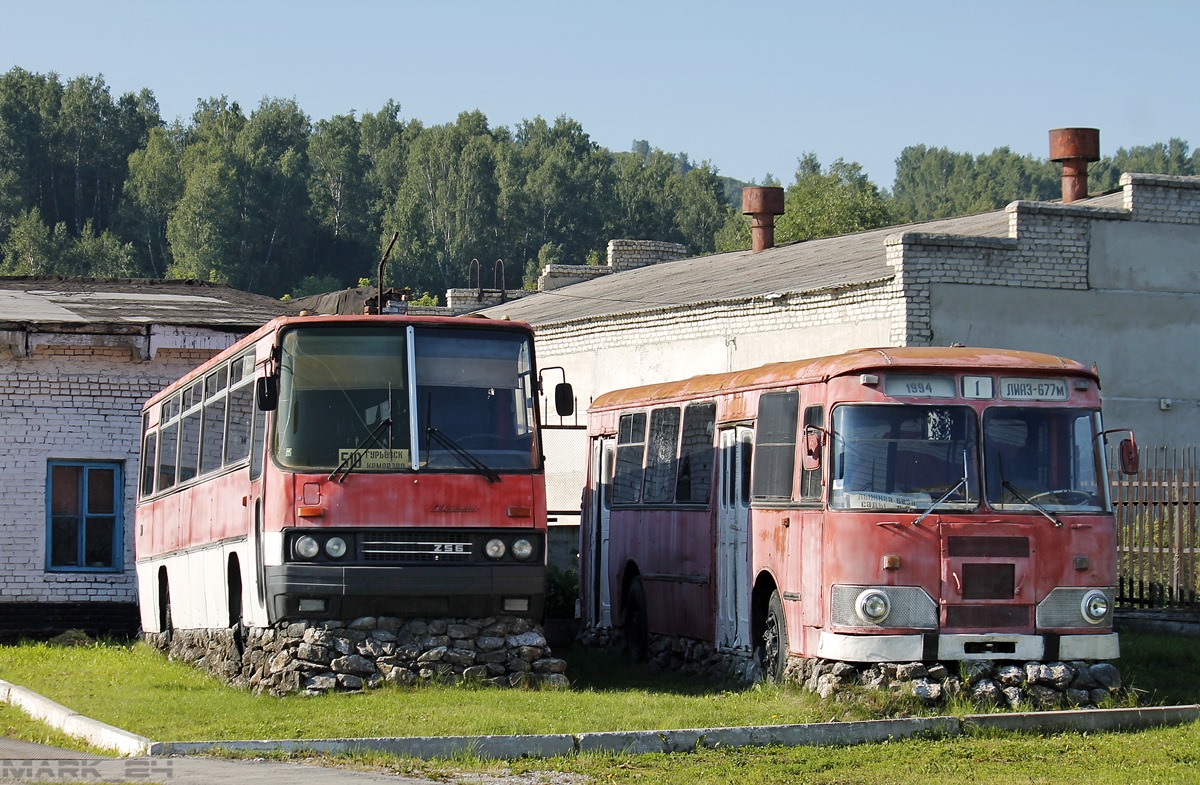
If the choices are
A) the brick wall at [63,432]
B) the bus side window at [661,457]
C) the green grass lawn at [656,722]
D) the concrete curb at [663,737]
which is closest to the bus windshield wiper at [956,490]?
the green grass lawn at [656,722]

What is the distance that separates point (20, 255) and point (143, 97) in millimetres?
24826

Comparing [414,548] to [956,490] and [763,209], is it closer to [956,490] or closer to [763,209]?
[956,490]

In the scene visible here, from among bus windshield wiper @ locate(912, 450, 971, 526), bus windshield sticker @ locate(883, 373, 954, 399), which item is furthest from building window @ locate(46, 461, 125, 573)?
bus windshield wiper @ locate(912, 450, 971, 526)

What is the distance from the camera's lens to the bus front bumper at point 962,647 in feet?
42.3

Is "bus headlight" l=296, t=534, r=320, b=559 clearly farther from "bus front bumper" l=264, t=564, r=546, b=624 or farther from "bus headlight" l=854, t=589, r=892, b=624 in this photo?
"bus headlight" l=854, t=589, r=892, b=624

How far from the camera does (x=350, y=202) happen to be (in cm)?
11800

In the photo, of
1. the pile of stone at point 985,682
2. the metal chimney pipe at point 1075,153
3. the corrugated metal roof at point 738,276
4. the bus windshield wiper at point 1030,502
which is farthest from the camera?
the metal chimney pipe at point 1075,153

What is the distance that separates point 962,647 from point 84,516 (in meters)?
13.6

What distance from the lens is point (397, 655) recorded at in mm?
14023

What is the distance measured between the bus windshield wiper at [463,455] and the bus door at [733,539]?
2.57 m

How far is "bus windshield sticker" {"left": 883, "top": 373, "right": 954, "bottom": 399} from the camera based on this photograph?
1335cm

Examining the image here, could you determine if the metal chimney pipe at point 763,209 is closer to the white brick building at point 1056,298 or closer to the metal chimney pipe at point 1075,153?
the metal chimney pipe at point 1075,153

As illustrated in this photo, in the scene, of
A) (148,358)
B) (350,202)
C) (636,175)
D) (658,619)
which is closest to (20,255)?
(350,202)

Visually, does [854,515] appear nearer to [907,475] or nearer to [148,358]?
[907,475]
